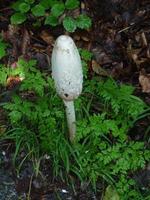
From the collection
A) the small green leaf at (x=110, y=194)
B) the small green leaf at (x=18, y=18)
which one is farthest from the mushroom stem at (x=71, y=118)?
the small green leaf at (x=18, y=18)

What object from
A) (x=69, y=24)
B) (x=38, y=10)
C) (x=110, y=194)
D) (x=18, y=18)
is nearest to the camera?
(x=110, y=194)

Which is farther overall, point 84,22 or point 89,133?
point 84,22

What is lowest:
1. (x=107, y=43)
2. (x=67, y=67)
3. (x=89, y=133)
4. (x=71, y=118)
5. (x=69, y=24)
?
(x=89, y=133)

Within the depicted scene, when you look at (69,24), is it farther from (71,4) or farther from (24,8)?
(24,8)

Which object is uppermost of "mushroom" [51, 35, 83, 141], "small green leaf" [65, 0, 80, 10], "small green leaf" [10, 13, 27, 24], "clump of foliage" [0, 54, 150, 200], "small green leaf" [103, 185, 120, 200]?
"small green leaf" [65, 0, 80, 10]

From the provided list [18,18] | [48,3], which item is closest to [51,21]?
[48,3]

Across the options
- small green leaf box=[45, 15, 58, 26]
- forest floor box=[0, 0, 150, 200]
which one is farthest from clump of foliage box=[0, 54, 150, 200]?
small green leaf box=[45, 15, 58, 26]

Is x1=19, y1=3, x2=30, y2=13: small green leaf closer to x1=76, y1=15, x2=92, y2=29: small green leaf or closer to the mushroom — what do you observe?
x1=76, y1=15, x2=92, y2=29: small green leaf

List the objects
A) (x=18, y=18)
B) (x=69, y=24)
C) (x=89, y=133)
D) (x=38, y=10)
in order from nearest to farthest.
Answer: (x=89, y=133) < (x=69, y=24) < (x=38, y=10) < (x=18, y=18)
